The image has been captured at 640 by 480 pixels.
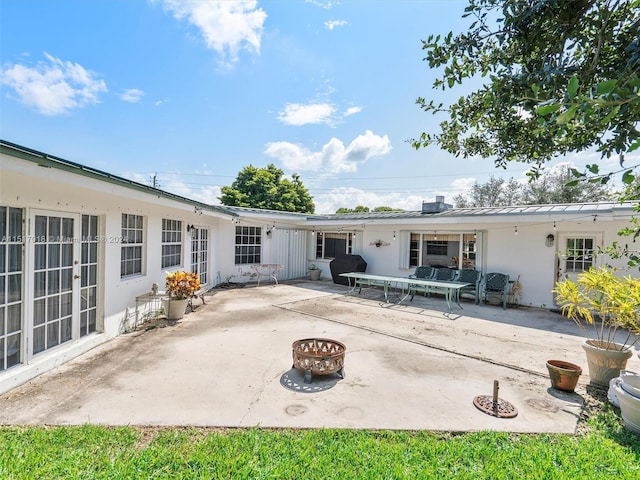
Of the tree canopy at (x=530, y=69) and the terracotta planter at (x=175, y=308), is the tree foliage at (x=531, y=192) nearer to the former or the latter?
the terracotta planter at (x=175, y=308)

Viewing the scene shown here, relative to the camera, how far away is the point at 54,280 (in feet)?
14.7

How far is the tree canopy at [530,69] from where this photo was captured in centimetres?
206

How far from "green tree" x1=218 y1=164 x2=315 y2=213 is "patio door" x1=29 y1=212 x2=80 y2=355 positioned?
22.0 meters

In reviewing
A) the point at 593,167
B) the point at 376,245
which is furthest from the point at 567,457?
the point at 376,245

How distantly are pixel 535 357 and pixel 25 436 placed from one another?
21.6ft

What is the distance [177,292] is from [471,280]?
8412mm

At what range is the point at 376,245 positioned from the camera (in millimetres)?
13016

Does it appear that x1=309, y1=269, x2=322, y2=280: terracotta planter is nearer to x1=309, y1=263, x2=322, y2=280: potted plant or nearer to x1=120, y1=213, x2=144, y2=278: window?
x1=309, y1=263, x2=322, y2=280: potted plant

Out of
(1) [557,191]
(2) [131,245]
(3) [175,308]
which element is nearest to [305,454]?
(3) [175,308]

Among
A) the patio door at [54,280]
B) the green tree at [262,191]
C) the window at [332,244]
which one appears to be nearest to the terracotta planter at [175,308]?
the patio door at [54,280]

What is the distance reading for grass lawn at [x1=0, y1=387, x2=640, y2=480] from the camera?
2500mm

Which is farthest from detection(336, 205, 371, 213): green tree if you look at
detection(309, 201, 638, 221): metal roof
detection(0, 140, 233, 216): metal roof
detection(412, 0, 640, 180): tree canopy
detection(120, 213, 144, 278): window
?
detection(412, 0, 640, 180): tree canopy

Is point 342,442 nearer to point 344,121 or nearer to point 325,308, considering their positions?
point 325,308

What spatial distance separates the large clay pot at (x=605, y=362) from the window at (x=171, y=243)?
8.50 meters
